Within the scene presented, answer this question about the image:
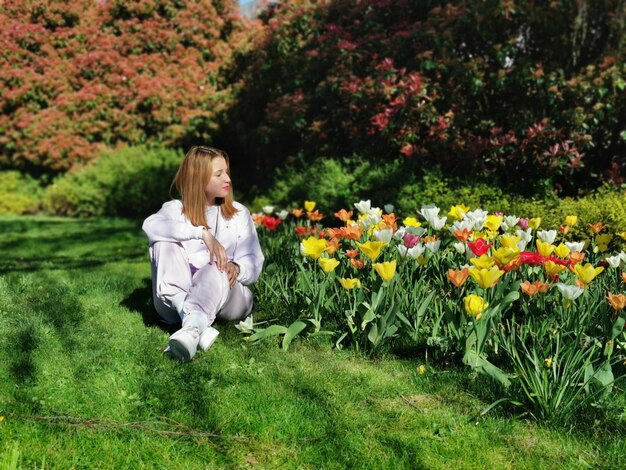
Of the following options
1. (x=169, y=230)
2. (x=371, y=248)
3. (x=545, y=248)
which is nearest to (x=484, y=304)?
(x=545, y=248)

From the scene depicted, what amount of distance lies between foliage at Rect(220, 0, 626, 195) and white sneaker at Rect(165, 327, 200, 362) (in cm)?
446

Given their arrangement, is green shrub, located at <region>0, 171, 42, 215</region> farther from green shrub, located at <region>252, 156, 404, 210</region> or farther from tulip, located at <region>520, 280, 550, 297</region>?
tulip, located at <region>520, 280, 550, 297</region>

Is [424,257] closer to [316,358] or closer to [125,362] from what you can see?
[316,358]

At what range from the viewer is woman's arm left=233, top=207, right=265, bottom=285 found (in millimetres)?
3494

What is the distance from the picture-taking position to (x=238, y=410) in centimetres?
251

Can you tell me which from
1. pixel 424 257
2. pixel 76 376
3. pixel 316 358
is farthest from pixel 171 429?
pixel 424 257

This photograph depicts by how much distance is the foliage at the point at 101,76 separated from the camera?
11.7 metres

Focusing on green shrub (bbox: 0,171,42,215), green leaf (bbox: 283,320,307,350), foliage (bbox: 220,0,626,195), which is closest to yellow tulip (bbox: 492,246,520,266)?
green leaf (bbox: 283,320,307,350)

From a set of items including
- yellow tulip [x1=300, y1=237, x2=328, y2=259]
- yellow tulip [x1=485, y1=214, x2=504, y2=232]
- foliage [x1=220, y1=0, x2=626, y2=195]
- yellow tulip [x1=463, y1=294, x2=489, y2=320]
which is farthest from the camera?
foliage [x1=220, y1=0, x2=626, y2=195]

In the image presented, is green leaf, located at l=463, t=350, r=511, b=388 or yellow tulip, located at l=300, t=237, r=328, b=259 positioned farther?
yellow tulip, located at l=300, t=237, r=328, b=259

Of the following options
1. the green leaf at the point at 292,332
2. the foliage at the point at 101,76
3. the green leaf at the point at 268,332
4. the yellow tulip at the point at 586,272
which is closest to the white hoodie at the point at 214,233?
the green leaf at the point at 268,332

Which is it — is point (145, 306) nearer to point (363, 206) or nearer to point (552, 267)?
point (363, 206)

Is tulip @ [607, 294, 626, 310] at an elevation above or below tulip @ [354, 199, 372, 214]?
above

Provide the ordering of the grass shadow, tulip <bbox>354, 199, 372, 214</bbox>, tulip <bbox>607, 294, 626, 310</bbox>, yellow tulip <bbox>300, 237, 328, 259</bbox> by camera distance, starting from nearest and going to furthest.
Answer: tulip <bbox>607, 294, 626, 310</bbox>
yellow tulip <bbox>300, 237, 328, 259</bbox>
the grass shadow
tulip <bbox>354, 199, 372, 214</bbox>
